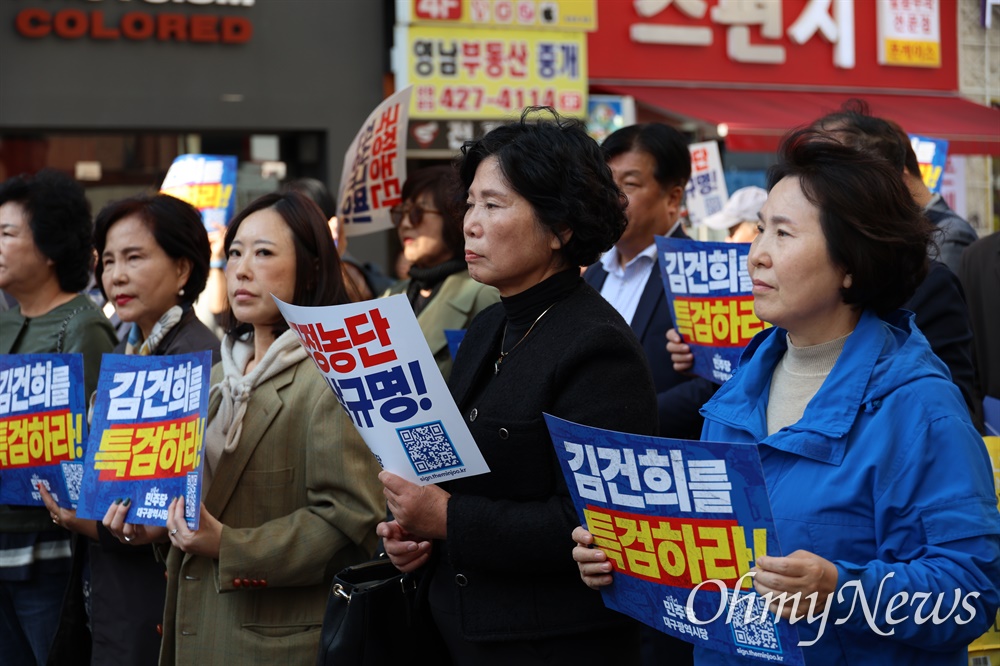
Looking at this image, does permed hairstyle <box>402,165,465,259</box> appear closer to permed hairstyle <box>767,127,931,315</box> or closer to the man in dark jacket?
the man in dark jacket

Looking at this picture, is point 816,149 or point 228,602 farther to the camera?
point 228,602

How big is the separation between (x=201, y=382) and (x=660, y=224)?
6.40 feet

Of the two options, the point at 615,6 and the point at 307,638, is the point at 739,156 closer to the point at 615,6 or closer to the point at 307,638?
the point at 615,6

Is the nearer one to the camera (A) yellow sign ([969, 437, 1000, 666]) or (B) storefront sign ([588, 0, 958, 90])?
(A) yellow sign ([969, 437, 1000, 666])

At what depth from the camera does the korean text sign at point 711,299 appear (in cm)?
336

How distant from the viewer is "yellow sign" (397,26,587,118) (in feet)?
36.5

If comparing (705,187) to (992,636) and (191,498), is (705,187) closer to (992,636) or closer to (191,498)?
(992,636)

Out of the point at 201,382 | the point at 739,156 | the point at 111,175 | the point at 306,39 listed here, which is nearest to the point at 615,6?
the point at 739,156

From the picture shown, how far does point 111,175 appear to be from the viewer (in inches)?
414

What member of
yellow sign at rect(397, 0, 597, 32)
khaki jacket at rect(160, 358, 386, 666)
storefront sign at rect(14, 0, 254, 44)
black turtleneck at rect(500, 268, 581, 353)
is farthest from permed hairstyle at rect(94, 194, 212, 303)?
yellow sign at rect(397, 0, 597, 32)

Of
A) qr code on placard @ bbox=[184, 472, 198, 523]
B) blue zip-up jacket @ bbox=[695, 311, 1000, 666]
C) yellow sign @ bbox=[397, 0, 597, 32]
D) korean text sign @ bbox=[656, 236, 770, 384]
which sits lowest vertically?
qr code on placard @ bbox=[184, 472, 198, 523]

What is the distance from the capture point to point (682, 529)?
196 cm

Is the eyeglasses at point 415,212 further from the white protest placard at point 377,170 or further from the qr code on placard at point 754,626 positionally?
the qr code on placard at point 754,626

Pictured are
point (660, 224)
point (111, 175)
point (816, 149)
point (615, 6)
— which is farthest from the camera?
point (615, 6)
